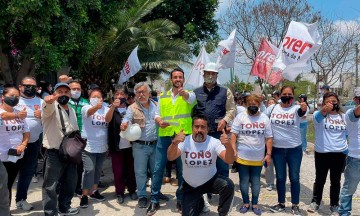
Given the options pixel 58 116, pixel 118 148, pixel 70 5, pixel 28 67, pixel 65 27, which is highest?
pixel 70 5

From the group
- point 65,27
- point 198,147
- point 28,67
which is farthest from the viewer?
point 28,67

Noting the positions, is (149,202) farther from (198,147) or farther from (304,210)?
(304,210)

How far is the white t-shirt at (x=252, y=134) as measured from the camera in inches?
198

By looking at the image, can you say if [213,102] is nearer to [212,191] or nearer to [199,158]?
[199,158]

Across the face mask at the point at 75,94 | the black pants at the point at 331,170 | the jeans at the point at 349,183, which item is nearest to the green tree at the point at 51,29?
the face mask at the point at 75,94

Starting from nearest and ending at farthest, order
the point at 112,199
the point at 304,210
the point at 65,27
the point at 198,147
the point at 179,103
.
→ 1. the point at 198,147
2. the point at 179,103
3. the point at 304,210
4. the point at 112,199
5. the point at 65,27

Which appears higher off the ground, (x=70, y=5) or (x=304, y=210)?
(x=70, y=5)

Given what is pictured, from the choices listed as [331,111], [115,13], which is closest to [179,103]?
[331,111]

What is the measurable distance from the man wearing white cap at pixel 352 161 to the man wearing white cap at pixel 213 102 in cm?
163

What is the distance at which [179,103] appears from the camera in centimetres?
488

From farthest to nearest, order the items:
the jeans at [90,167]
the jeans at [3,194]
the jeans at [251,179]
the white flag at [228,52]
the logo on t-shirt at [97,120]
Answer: the white flag at [228,52], the logo on t-shirt at [97,120], the jeans at [90,167], the jeans at [251,179], the jeans at [3,194]

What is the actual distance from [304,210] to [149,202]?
2.39 metres

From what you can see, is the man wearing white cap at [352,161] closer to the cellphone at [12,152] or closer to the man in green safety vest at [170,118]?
the man in green safety vest at [170,118]

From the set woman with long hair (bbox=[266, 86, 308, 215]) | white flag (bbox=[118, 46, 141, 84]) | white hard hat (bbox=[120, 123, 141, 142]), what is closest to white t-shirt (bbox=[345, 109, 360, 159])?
woman with long hair (bbox=[266, 86, 308, 215])
